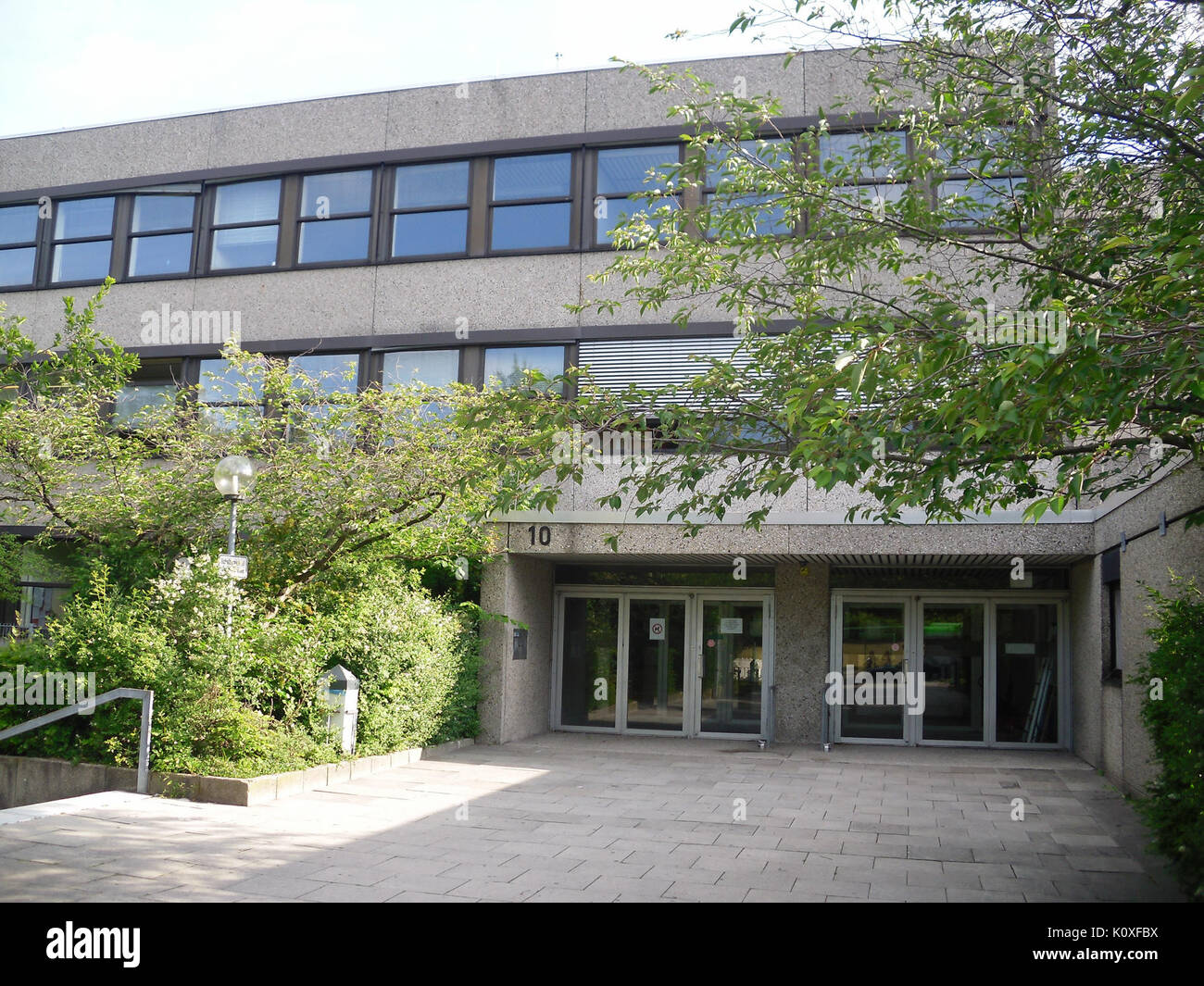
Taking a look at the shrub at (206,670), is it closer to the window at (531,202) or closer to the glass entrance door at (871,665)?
the window at (531,202)

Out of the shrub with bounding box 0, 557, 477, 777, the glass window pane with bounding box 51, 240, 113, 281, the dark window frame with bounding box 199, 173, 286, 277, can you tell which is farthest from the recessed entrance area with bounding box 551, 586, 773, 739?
the glass window pane with bounding box 51, 240, 113, 281

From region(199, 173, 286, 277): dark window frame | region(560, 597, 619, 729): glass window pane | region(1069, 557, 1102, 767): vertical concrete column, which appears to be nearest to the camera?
region(1069, 557, 1102, 767): vertical concrete column

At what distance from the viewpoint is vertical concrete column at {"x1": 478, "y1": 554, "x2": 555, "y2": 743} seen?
1393 cm

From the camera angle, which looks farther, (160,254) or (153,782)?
(160,254)

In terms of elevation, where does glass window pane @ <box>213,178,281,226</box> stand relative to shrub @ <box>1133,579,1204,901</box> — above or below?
above

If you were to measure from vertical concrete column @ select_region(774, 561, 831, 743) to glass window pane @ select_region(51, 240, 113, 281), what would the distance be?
11.7 m

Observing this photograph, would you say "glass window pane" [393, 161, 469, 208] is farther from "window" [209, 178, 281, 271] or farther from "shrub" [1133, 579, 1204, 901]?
"shrub" [1133, 579, 1204, 901]

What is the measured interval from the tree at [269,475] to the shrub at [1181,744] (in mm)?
6409

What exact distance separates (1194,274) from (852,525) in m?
8.75
